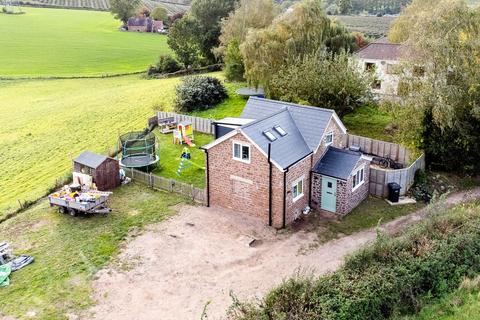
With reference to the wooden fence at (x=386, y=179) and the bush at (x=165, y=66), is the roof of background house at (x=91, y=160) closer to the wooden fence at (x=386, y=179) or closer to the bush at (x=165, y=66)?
the wooden fence at (x=386, y=179)

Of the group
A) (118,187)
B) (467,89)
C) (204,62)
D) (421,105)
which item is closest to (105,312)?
(118,187)

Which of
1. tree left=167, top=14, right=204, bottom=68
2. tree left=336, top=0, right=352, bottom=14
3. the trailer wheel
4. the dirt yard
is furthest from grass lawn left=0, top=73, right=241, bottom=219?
tree left=336, top=0, right=352, bottom=14

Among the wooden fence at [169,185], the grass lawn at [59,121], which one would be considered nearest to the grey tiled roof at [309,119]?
the wooden fence at [169,185]

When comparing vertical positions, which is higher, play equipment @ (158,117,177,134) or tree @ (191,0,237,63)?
tree @ (191,0,237,63)

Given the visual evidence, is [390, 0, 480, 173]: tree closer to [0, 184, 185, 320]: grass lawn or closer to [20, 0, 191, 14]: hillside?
[0, 184, 185, 320]: grass lawn

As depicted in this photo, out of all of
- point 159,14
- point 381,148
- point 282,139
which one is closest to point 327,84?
point 381,148

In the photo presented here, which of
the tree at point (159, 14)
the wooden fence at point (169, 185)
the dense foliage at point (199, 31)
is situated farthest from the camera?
the tree at point (159, 14)
